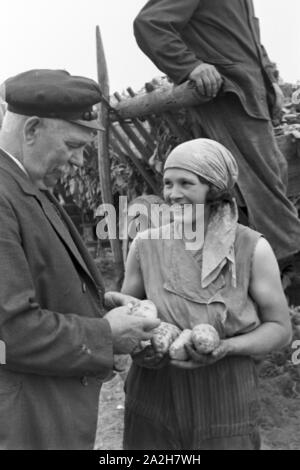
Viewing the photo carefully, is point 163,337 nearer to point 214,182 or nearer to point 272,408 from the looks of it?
point 214,182

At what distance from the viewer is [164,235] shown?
2.08 metres

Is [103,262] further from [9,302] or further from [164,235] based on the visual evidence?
[9,302]

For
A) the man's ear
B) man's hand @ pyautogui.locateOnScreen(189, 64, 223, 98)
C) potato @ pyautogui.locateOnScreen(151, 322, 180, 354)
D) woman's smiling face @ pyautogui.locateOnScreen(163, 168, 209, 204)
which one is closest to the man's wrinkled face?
the man's ear

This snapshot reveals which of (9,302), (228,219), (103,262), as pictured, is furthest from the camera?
(103,262)

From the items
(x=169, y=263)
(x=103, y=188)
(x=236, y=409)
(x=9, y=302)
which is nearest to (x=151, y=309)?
(x=169, y=263)

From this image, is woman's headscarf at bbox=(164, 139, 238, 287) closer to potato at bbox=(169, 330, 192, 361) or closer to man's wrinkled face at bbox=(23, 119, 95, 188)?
potato at bbox=(169, 330, 192, 361)

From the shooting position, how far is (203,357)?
5.92 feet

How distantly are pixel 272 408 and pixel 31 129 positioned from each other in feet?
10.0

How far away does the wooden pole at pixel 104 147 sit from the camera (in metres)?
3.92

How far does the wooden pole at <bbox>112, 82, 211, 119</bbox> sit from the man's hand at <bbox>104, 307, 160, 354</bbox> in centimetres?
188

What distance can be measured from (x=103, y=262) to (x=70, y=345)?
22.5 feet

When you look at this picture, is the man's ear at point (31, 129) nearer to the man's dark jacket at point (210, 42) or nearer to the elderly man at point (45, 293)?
the elderly man at point (45, 293)

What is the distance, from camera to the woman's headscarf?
192 centimetres

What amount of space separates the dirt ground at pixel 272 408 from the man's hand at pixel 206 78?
1.74 meters
